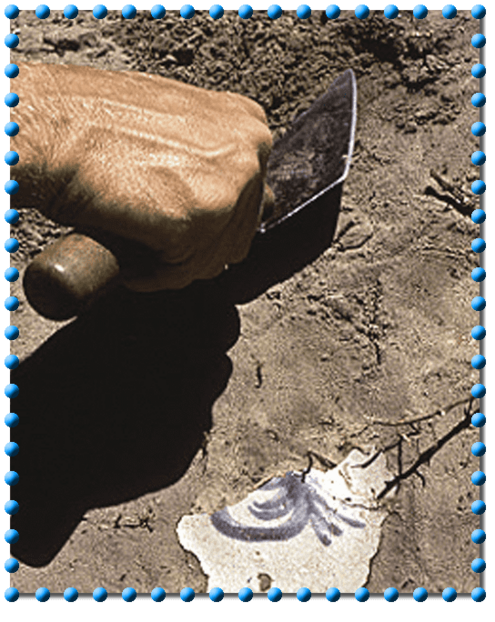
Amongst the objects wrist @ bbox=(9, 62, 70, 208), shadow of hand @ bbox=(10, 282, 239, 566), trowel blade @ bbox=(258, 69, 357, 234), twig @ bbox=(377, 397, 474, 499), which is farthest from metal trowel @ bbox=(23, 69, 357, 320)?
twig @ bbox=(377, 397, 474, 499)

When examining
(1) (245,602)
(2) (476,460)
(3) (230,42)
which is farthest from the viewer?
(3) (230,42)

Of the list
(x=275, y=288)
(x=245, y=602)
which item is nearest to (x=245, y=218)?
(x=275, y=288)

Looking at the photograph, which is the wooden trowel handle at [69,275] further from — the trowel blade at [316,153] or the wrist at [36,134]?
the trowel blade at [316,153]

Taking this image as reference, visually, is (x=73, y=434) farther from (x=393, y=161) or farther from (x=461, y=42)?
(x=461, y=42)

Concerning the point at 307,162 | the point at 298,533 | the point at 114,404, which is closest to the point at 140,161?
the point at 307,162

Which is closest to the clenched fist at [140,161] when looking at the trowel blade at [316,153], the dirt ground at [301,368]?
the trowel blade at [316,153]

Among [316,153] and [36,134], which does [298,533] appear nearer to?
[316,153]
